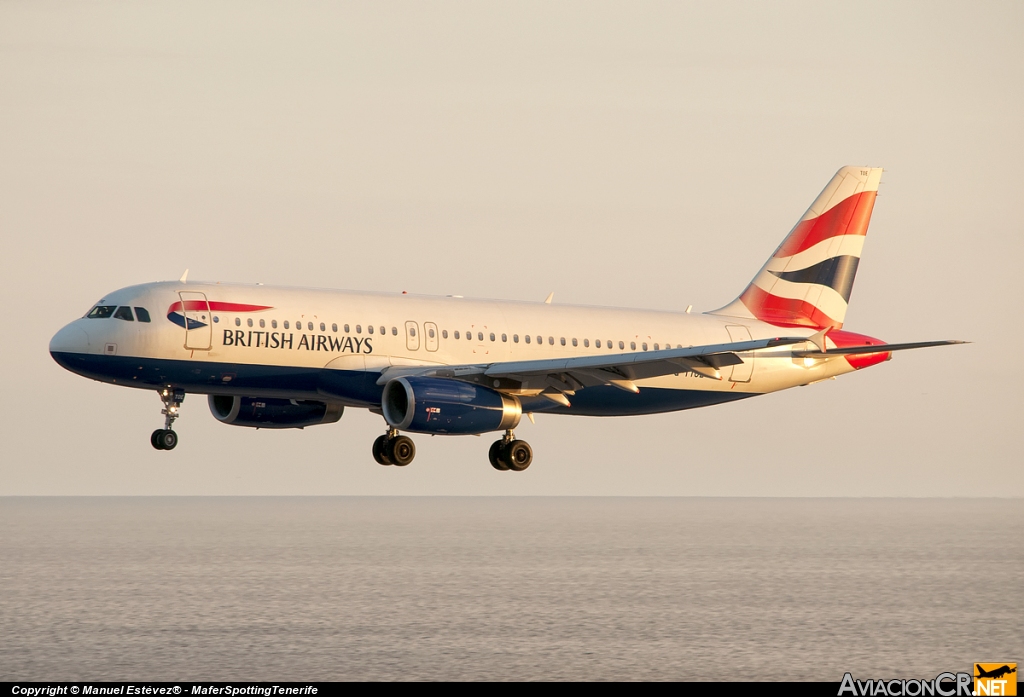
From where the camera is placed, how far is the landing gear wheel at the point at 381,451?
158 feet

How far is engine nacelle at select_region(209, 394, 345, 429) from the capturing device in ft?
161

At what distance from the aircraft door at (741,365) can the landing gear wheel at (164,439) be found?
21883mm

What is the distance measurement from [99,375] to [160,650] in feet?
167

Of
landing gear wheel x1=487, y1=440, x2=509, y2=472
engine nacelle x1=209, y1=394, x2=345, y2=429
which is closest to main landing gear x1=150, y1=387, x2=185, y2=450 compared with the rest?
engine nacelle x1=209, y1=394, x2=345, y2=429

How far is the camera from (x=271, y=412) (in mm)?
49281

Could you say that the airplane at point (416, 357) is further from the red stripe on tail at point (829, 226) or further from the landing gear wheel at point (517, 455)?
the red stripe on tail at point (829, 226)

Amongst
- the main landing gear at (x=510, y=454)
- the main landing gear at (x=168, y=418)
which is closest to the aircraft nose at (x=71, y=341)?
the main landing gear at (x=168, y=418)

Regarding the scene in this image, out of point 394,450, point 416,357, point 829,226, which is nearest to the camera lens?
point 416,357

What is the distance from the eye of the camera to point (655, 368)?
150 ft

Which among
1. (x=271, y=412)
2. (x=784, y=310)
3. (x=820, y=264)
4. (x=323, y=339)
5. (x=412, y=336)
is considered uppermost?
Result: (x=820, y=264)

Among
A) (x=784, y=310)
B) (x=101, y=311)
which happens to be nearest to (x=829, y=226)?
(x=784, y=310)

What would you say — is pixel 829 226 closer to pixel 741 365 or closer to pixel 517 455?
pixel 741 365

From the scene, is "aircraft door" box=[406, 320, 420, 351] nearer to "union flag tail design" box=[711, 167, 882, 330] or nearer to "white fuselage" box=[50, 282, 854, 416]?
"white fuselage" box=[50, 282, 854, 416]

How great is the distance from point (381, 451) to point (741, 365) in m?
15.1
